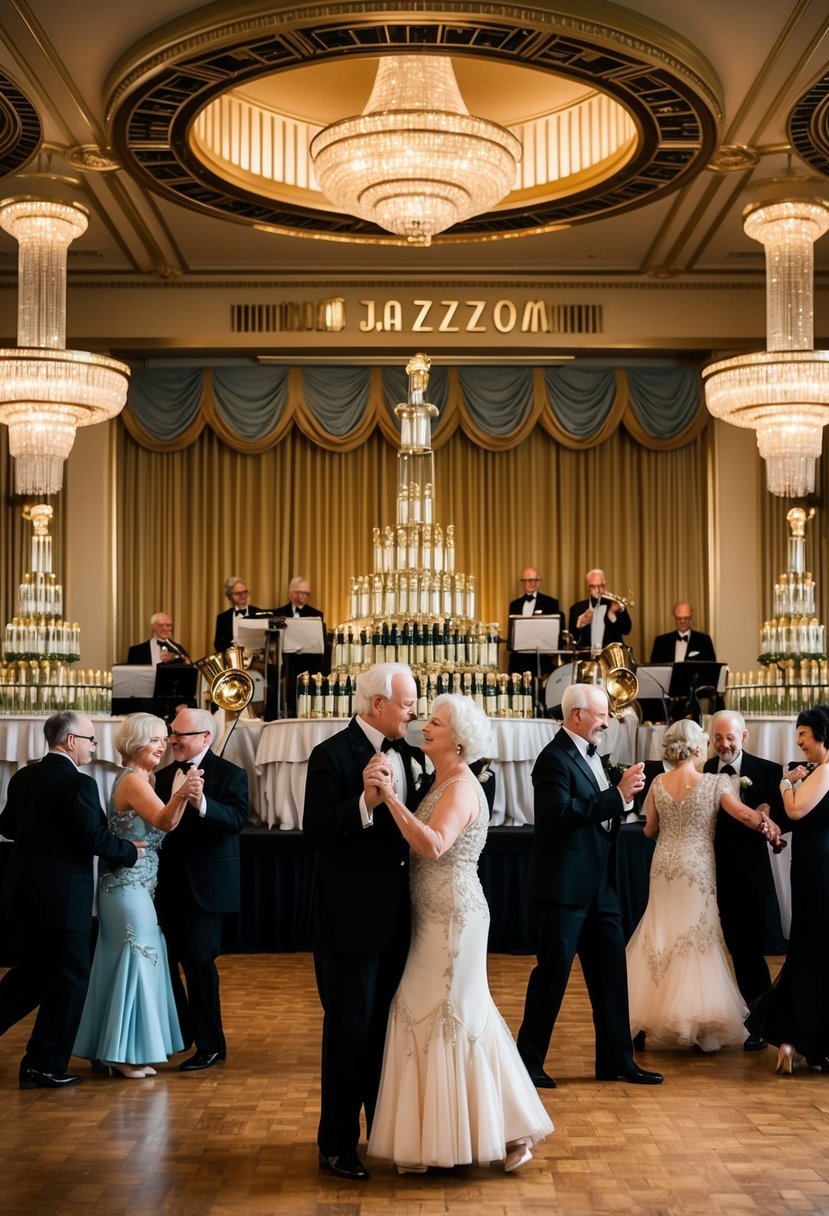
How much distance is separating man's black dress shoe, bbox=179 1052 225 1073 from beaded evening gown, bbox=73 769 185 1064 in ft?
0.32

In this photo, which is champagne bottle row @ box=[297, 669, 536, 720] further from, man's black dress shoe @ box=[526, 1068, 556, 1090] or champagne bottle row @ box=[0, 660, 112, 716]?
man's black dress shoe @ box=[526, 1068, 556, 1090]

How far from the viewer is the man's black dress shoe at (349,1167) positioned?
420 cm

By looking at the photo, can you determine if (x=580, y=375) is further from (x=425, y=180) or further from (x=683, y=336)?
(x=425, y=180)

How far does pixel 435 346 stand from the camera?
46.3ft

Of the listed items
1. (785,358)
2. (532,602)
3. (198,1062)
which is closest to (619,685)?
(785,358)

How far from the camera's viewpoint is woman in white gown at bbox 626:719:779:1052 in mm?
5891

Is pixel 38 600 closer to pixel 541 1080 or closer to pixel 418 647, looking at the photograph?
pixel 418 647

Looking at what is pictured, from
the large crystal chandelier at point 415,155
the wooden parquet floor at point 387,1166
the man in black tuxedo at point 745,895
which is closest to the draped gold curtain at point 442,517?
the large crystal chandelier at point 415,155

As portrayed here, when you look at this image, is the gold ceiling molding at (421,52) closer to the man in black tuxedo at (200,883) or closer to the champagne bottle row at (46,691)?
the champagne bottle row at (46,691)

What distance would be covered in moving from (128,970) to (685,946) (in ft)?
7.23

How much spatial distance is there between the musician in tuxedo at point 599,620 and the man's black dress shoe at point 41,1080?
802 cm

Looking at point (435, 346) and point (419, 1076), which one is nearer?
point (419, 1076)

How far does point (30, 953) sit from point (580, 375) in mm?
10466

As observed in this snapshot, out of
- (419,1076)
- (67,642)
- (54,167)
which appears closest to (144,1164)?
(419,1076)
